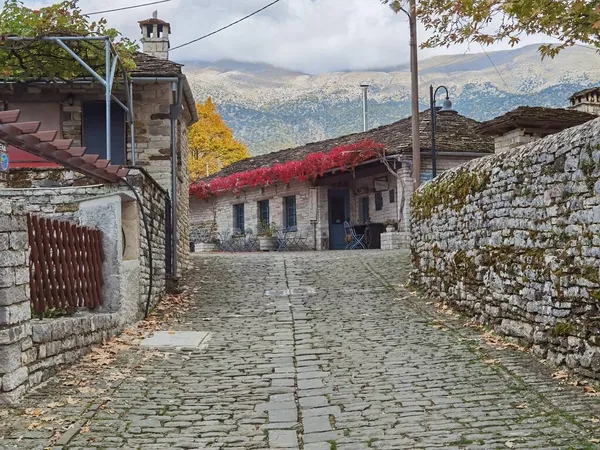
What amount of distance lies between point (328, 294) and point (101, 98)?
5.95 m

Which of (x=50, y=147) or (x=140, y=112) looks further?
(x=140, y=112)

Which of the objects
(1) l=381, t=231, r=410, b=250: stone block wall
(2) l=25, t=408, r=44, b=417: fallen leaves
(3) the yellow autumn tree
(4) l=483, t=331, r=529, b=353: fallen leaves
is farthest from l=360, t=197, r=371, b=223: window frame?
(2) l=25, t=408, r=44, b=417: fallen leaves

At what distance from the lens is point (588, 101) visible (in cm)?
1784

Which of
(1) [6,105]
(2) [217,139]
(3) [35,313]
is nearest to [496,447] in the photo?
(3) [35,313]

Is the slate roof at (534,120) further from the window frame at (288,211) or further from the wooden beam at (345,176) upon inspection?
the window frame at (288,211)

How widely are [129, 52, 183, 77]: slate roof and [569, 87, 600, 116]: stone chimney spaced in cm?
1023

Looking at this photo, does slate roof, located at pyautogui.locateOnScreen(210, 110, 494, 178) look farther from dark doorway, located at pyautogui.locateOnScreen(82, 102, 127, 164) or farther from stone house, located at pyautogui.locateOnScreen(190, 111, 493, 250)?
dark doorway, located at pyautogui.locateOnScreen(82, 102, 127, 164)

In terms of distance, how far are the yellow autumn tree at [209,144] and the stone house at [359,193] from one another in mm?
8742

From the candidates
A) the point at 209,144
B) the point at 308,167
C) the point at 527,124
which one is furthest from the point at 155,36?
the point at 209,144

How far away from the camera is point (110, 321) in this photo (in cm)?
843

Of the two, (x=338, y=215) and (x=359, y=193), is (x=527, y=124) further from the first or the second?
(x=338, y=215)

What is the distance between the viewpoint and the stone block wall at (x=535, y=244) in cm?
604

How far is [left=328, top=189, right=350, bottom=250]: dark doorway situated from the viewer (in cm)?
2394

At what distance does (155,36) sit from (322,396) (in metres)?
14.6
